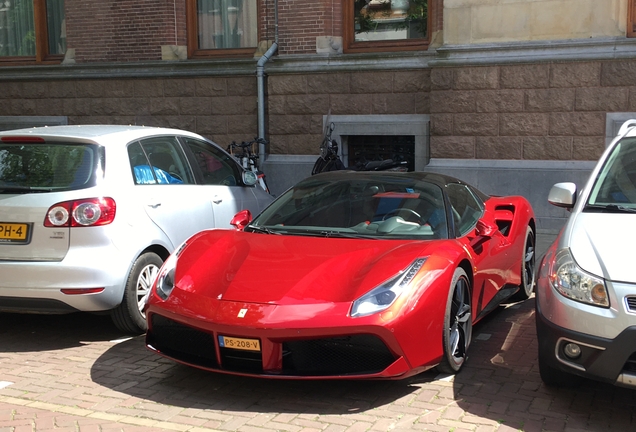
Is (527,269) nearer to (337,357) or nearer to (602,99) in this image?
(337,357)

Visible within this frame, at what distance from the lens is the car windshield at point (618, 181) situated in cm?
482

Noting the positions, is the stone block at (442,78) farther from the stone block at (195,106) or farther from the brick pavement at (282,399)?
the brick pavement at (282,399)

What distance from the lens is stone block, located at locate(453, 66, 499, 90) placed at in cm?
1112

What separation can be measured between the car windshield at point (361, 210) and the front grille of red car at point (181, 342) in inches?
43.8

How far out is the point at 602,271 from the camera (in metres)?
3.98

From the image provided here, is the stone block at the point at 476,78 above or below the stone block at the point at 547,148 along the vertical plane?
above

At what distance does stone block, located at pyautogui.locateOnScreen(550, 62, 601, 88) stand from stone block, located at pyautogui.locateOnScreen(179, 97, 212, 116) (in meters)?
6.07

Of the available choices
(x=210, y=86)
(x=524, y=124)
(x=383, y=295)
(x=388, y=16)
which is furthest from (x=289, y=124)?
(x=383, y=295)

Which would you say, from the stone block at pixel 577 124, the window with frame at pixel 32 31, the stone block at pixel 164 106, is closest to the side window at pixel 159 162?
the stone block at pixel 577 124

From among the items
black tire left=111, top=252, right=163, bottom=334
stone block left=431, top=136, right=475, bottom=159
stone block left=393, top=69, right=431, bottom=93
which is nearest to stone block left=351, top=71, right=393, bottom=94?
stone block left=393, top=69, right=431, bottom=93

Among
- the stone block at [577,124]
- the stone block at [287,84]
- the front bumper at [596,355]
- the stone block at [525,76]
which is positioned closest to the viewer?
the front bumper at [596,355]

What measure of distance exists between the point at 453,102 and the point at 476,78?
1.64ft

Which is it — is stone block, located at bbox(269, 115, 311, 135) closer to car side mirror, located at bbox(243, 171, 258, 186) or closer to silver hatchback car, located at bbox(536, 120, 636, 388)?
car side mirror, located at bbox(243, 171, 258, 186)

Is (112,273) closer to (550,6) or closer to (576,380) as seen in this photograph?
(576,380)
